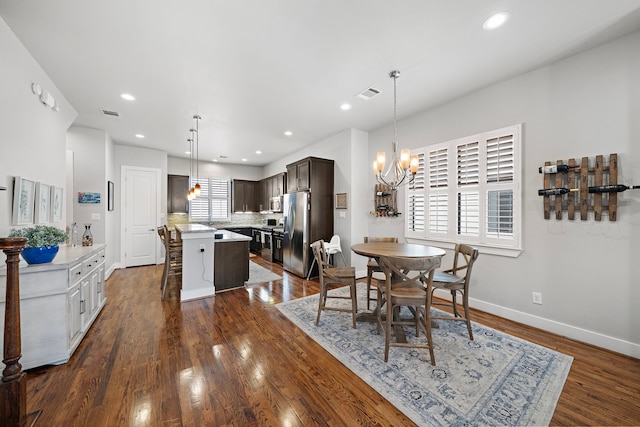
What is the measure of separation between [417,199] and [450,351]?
7.75 ft

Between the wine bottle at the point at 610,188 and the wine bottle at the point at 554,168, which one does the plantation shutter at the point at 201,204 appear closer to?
the wine bottle at the point at 554,168

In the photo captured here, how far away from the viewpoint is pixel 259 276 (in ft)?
16.5

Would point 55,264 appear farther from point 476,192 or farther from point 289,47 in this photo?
point 476,192

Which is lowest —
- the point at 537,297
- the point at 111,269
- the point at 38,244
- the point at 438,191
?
the point at 111,269

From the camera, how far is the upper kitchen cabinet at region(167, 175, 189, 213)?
688cm

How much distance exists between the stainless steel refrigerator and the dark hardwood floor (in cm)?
198

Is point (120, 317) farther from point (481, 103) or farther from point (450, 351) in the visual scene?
point (481, 103)

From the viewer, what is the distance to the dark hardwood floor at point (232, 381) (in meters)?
1.62

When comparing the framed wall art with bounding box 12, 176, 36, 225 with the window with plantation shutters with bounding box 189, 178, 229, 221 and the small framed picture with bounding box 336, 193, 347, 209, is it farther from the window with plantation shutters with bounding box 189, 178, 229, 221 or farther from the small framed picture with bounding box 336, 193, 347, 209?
the window with plantation shutters with bounding box 189, 178, 229, 221

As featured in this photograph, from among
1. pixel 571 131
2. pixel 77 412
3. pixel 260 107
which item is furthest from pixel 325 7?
pixel 77 412

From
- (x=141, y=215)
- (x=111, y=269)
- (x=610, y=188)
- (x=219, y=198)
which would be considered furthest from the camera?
(x=219, y=198)

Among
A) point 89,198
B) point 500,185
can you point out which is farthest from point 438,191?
point 89,198

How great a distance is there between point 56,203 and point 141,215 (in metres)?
3.05

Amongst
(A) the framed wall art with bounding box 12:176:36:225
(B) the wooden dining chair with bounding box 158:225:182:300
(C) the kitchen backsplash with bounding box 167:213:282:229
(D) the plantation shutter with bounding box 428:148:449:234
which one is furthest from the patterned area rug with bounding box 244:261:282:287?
(D) the plantation shutter with bounding box 428:148:449:234
